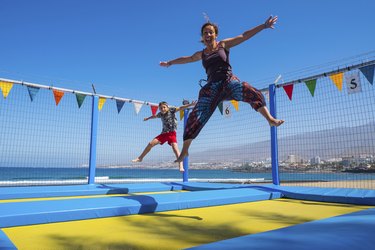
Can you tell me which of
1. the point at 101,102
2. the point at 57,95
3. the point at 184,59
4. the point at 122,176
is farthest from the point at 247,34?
the point at 122,176

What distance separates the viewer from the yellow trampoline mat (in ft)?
5.81

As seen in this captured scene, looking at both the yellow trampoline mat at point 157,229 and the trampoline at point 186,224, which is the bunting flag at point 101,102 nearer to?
the trampoline at point 186,224

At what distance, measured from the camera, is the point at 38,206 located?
259cm

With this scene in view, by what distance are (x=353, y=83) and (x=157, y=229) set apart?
457 centimetres

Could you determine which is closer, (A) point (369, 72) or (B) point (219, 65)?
(B) point (219, 65)

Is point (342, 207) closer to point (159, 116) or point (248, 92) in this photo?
point (248, 92)

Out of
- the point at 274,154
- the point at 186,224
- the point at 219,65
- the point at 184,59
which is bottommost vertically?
the point at 186,224

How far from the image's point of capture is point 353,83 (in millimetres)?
5043

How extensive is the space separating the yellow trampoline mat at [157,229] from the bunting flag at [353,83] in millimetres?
2785

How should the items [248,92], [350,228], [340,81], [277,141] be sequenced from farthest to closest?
[277,141] < [340,81] < [248,92] < [350,228]

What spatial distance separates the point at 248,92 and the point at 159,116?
11.2 ft

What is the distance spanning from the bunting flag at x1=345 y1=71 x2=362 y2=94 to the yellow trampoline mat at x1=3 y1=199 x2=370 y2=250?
278cm

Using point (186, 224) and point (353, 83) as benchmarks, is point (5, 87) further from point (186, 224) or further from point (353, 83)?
point (353, 83)

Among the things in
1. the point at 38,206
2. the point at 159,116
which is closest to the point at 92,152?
the point at 159,116
